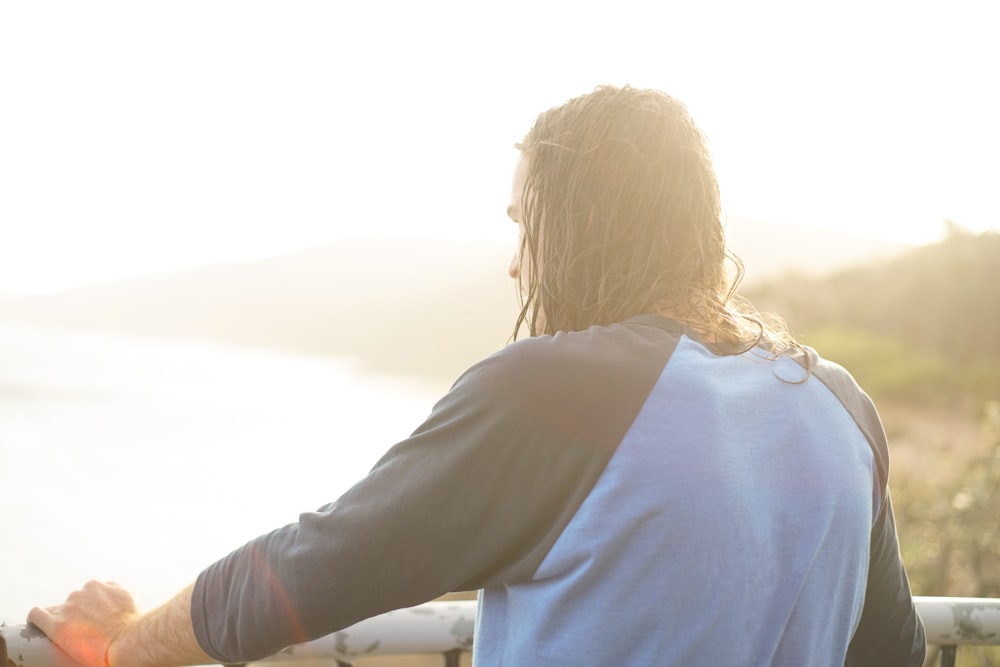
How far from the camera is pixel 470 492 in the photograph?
2.37 feet

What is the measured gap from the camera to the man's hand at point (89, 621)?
0.93 meters

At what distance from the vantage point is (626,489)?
2.32ft

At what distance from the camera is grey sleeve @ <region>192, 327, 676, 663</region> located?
0.71 metres

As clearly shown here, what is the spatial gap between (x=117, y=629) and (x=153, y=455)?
19287mm

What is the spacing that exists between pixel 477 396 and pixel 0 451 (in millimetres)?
19135

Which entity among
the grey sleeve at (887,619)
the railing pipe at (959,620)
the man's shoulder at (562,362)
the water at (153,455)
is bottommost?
the water at (153,455)

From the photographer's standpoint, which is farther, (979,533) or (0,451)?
(0,451)

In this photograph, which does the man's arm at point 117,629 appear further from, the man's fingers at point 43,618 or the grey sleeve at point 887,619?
the grey sleeve at point 887,619

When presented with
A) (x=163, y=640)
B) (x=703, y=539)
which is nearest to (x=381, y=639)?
(x=163, y=640)

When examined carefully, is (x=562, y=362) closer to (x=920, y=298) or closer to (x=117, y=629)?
(x=117, y=629)

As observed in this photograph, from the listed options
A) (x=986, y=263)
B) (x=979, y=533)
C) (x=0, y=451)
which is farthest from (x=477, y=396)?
(x=0, y=451)

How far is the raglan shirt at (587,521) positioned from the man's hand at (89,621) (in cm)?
22

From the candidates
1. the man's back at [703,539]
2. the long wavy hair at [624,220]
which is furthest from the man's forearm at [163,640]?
the long wavy hair at [624,220]

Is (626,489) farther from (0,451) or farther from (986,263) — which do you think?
(0,451)
